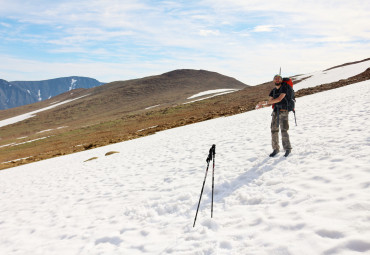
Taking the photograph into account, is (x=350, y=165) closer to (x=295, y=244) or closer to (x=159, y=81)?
(x=295, y=244)

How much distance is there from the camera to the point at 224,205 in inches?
256

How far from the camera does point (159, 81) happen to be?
125 metres

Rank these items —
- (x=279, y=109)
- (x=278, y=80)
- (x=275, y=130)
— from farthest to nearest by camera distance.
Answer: (x=275, y=130)
(x=279, y=109)
(x=278, y=80)

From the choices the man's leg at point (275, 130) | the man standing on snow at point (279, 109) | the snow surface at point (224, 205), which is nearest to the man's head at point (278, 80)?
the man standing on snow at point (279, 109)

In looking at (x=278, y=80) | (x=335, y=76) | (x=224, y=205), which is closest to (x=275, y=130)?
(x=278, y=80)

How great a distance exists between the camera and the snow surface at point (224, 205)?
4531 millimetres

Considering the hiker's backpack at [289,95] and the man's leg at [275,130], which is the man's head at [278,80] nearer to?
the hiker's backpack at [289,95]

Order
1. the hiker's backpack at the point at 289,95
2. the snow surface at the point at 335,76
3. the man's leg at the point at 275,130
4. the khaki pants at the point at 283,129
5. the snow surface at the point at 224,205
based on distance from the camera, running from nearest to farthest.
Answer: the snow surface at the point at 224,205 < the hiker's backpack at the point at 289,95 < the khaki pants at the point at 283,129 < the man's leg at the point at 275,130 < the snow surface at the point at 335,76

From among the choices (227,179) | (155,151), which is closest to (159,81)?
(155,151)

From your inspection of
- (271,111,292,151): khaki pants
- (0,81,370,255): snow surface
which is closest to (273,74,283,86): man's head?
(271,111,292,151): khaki pants

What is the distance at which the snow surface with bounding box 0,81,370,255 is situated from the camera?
178 inches

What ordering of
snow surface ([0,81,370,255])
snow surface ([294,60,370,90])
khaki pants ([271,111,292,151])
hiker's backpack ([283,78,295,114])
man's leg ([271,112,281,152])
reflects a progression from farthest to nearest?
1. snow surface ([294,60,370,90])
2. man's leg ([271,112,281,152])
3. khaki pants ([271,111,292,151])
4. hiker's backpack ([283,78,295,114])
5. snow surface ([0,81,370,255])

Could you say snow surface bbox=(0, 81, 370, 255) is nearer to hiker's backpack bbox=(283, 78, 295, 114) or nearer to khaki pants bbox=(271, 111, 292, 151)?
khaki pants bbox=(271, 111, 292, 151)

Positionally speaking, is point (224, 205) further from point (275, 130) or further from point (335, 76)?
point (335, 76)
